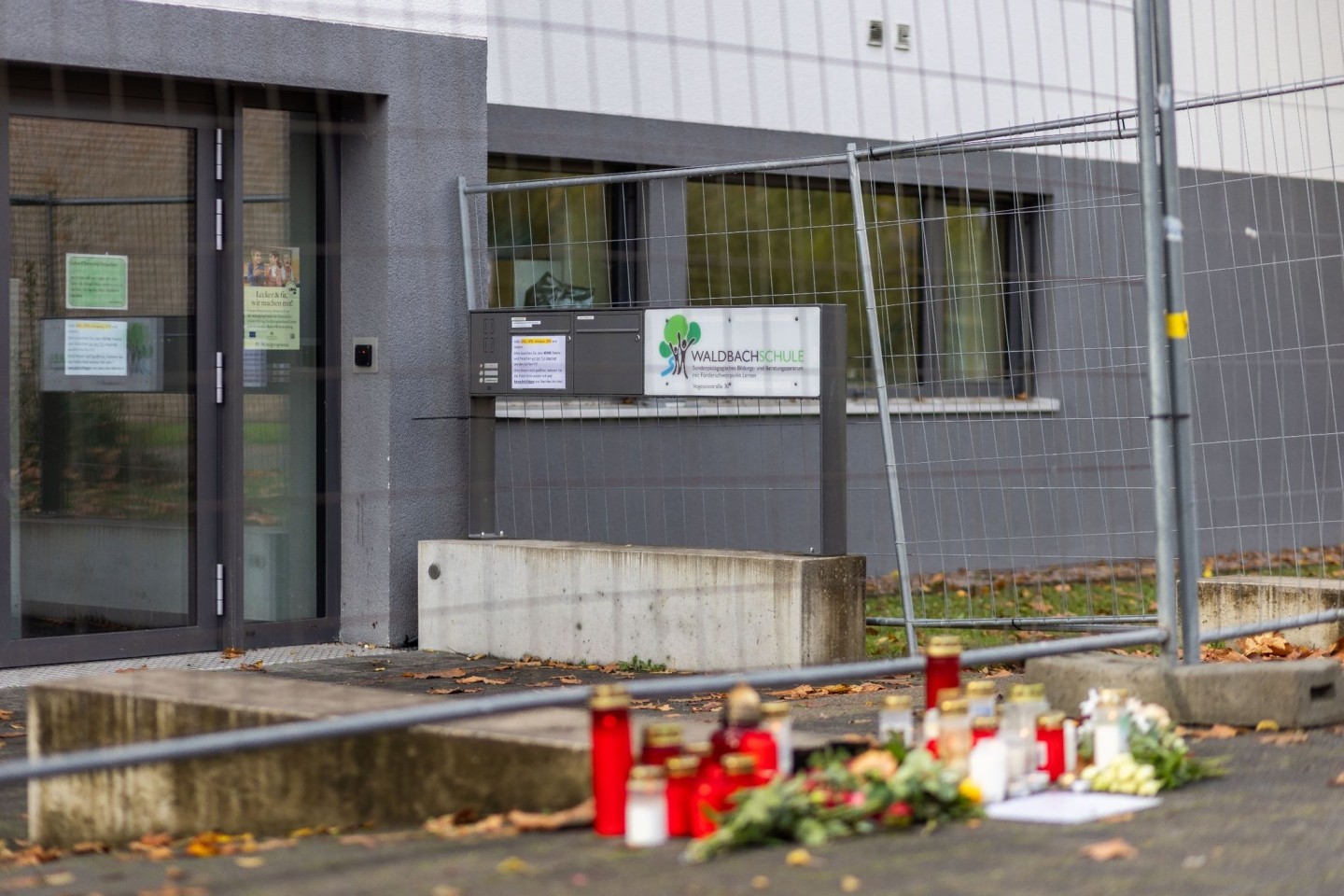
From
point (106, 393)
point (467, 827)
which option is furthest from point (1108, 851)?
point (106, 393)

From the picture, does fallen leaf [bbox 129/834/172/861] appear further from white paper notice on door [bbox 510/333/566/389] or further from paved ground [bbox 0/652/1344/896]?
white paper notice on door [bbox 510/333/566/389]

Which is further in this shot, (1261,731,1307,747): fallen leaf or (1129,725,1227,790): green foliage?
(1261,731,1307,747): fallen leaf

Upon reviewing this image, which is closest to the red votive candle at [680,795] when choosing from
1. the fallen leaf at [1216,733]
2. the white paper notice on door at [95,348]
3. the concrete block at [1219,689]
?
the concrete block at [1219,689]

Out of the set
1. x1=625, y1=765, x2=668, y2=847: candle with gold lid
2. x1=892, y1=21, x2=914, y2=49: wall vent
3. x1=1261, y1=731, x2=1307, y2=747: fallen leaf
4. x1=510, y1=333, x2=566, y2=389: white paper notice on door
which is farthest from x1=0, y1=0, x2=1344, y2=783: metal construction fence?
x1=625, y1=765, x2=668, y2=847: candle with gold lid

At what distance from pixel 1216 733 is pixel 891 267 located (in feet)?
23.3

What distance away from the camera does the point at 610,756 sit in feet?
16.3

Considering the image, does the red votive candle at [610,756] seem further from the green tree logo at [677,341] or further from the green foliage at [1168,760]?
the green tree logo at [677,341]

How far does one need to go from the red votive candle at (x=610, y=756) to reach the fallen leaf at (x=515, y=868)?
362 millimetres

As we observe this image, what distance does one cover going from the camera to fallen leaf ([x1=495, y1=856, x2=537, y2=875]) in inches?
182

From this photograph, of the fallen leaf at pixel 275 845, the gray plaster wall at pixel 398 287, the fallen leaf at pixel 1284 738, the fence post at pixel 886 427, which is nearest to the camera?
the fallen leaf at pixel 275 845

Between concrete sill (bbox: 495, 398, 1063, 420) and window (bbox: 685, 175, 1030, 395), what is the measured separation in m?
0.15

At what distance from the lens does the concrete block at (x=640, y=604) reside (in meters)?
8.90

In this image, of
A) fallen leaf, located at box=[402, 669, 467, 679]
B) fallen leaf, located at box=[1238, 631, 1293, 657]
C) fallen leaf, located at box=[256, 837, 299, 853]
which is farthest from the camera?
fallen leaf, located at box=[402, 669, 467, 679]

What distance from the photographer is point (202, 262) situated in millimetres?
9914
